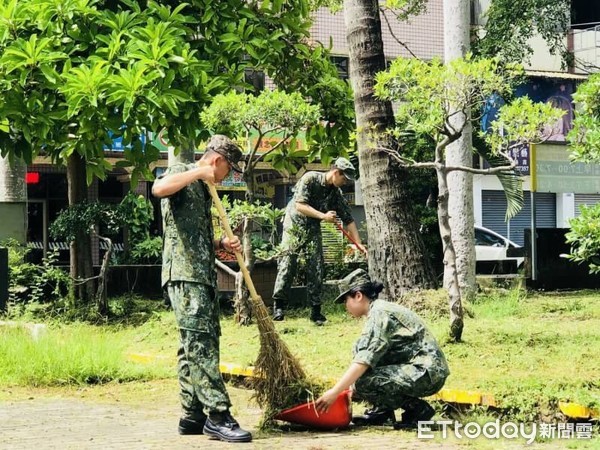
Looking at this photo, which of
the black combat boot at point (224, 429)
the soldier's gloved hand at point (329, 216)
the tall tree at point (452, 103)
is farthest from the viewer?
the soldier's gloved hand at point (329, 216)

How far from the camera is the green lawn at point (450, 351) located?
6.38 metres

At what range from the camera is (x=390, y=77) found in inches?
305

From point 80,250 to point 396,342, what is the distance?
8087 mm

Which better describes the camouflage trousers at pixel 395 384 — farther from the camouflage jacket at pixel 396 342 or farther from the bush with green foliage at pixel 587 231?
the bush with green foliage at pixel 587 231

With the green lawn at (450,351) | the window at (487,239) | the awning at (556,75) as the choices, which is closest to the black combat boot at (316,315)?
the green lawn at (450,351)

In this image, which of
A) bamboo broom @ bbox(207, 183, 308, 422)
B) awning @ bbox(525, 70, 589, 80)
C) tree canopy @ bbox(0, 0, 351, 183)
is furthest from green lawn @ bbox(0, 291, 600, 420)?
awning @ bbox(525, 70, 589, 80)

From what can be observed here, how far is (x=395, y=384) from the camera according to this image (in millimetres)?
5809

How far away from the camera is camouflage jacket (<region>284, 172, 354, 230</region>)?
1012 cm

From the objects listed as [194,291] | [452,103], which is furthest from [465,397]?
[452,103]

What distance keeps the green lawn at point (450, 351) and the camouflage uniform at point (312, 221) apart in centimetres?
51

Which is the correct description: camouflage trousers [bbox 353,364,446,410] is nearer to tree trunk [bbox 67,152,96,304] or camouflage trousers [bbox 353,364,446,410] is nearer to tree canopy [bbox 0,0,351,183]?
tree canopy [bbox 0,0,351,183]

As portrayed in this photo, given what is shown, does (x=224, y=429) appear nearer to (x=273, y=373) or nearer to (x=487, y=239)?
(x=273, y=373)

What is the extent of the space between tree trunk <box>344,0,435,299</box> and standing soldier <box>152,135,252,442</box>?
4.45m

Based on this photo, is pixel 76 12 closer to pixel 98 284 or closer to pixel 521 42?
pixel 98 284
